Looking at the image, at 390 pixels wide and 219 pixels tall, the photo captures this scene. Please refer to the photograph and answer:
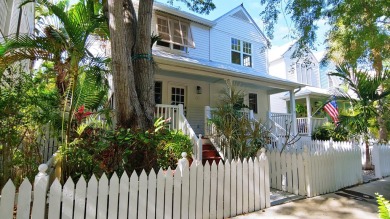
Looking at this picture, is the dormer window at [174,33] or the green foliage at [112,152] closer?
the green foliage at [112,152]

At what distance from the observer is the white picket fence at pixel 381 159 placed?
7.31 metres

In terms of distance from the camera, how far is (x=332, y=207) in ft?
15.1

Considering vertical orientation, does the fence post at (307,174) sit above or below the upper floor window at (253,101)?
below

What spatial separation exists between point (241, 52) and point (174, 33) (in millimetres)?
4892

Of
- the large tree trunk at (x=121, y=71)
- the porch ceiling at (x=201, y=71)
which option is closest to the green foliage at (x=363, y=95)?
the porch ceiling at (x=201, y=71)

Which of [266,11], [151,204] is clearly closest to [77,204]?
[151,204]

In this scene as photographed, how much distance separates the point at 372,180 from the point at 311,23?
5.09 m

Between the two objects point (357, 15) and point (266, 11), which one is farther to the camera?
point (266, 11)

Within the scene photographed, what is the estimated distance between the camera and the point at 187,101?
11102mm

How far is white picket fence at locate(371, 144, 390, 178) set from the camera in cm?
731

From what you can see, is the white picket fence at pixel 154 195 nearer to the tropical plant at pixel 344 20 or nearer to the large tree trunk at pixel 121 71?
the large tree trunk at pixel 121 71

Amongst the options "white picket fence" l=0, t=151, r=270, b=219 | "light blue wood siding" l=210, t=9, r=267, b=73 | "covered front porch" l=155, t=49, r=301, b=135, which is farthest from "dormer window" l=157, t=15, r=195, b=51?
"white picket fence" l=0, t=151, r=270, b=219

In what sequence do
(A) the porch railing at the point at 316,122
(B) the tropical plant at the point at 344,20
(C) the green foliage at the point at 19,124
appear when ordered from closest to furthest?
(C) the green foliage at the point at 19,124
(B) the tropical plant at the point at 344,20
(A) the porch railing at the point at 316,122

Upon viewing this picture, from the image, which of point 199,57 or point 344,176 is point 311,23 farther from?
point 199,57
